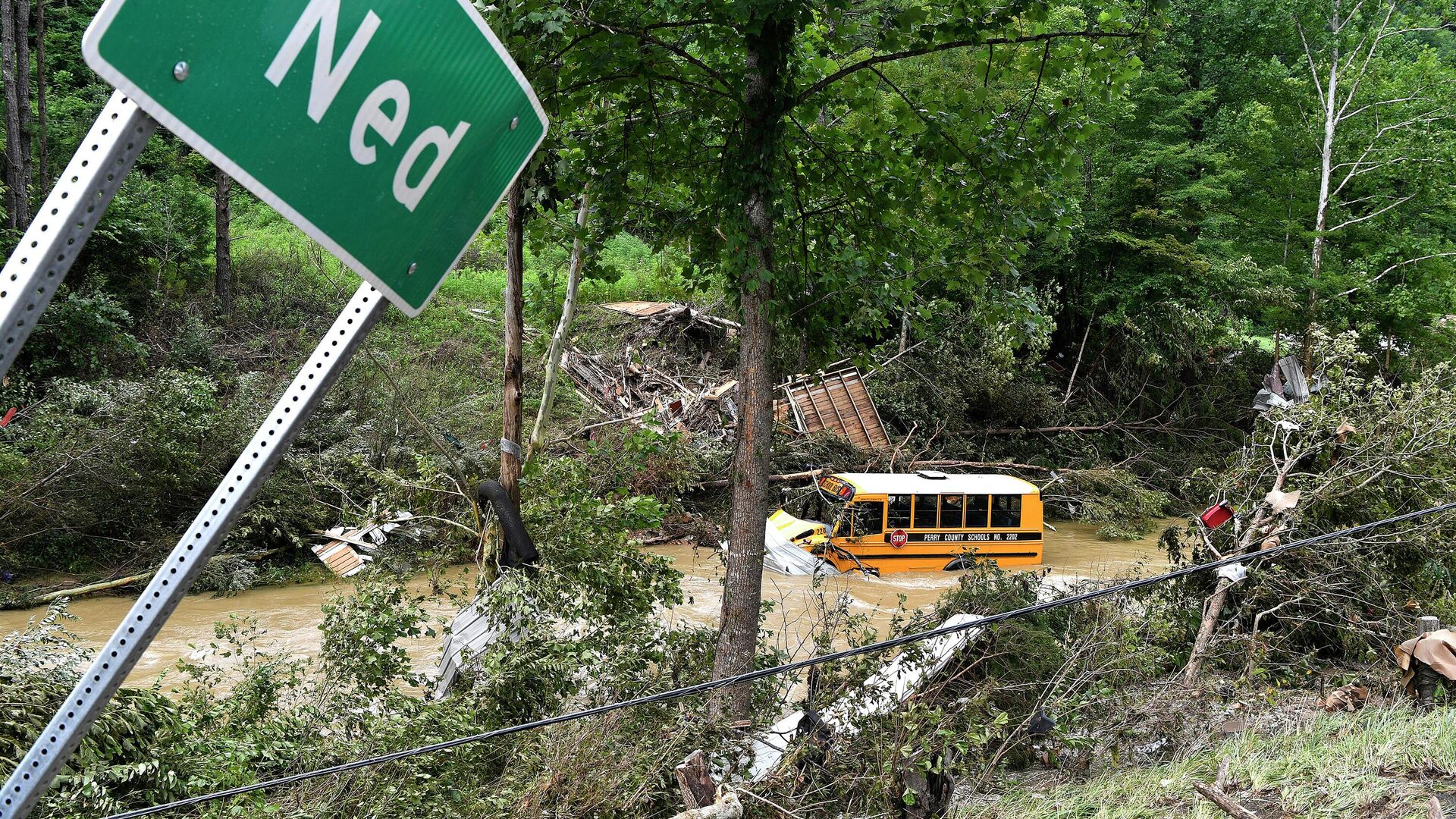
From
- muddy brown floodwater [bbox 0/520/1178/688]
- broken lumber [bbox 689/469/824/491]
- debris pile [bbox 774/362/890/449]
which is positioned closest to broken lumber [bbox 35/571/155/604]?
muddy brown floodwater [bbox 0/520/1178/688]

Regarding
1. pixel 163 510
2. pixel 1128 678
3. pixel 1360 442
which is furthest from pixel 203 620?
pixel 1360 442

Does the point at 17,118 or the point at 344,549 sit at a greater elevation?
the point at 17,118

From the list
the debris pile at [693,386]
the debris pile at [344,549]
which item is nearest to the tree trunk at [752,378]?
the debris pile at [344,549]

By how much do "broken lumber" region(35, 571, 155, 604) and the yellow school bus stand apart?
10.0 metres

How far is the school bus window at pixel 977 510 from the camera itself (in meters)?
18.2

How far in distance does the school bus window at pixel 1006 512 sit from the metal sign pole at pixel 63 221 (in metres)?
18.1

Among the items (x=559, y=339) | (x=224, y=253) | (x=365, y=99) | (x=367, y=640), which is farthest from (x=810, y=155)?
(x=224, y=253)

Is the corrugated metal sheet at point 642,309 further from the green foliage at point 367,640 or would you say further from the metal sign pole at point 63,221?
the metal sign pole at point 63,221

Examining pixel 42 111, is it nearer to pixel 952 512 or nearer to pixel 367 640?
pixel 367 640

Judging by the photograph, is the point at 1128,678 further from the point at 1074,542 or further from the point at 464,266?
the point at 464,266

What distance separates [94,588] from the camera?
48.3 ft

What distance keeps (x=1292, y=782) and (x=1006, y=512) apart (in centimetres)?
1322

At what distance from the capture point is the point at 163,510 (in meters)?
16.2

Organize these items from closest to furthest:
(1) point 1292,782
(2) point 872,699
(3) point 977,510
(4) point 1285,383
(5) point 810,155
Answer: (1) point 1292,782
(2) point 872,699
(5) point 810,155
(3) point 977,510
(4) point 1285,383
